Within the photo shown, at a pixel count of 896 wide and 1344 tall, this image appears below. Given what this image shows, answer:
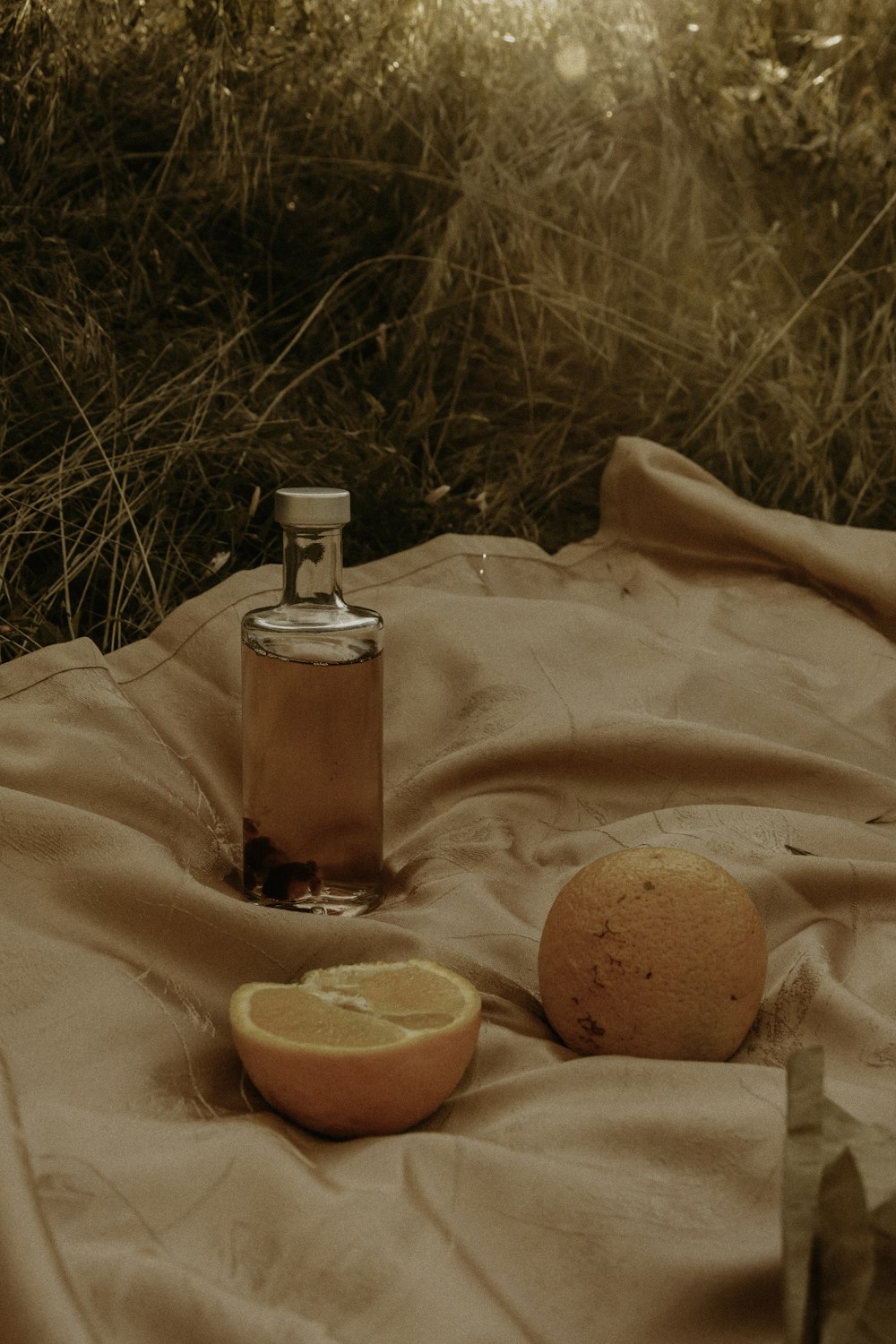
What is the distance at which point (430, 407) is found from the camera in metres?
→ 2.18

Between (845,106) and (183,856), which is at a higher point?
(845,106)

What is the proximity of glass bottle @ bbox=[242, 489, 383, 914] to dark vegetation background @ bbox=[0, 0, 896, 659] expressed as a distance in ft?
1.70

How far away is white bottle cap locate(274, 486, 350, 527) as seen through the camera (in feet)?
4.16

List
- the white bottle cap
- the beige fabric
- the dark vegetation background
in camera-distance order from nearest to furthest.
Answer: the beige fabric < the white bottle cap < the dark vegetation background

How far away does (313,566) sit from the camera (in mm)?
1337

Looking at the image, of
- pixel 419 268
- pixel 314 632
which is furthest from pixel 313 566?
pixel 419 268

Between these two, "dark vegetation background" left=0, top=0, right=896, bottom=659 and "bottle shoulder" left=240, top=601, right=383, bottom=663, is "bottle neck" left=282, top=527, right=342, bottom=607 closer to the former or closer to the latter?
"bottle shoulder" left=240, top=601, right=383, bottom=663

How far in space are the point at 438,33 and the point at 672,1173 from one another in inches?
80.3

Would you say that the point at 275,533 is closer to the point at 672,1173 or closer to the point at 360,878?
the point at 360,878

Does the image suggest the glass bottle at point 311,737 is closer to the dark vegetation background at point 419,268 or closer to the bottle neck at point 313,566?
the bottle neck at point 313,566

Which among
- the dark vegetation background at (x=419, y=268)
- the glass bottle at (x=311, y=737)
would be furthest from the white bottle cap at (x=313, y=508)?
the dark vegetation background at (x=419, y=268)

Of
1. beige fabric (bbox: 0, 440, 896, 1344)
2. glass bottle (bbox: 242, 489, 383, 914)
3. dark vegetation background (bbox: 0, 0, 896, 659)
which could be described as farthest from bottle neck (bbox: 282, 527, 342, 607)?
dark vegetation background (bbox: 0, 0, 896, 659)

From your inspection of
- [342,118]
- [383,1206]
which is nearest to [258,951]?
[383,1206]

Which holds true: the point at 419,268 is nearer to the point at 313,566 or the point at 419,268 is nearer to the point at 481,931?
the point at 313,566
